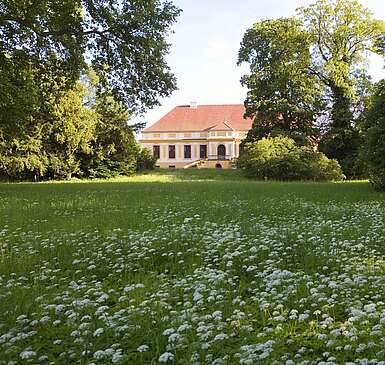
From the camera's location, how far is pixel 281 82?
44.4 meters

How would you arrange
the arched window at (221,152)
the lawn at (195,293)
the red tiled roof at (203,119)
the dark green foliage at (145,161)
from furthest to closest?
the red tiled roof at (203,119) → the arched window at (221,152) → the dark green foliage at (145,161) → the lawn at (195,293)

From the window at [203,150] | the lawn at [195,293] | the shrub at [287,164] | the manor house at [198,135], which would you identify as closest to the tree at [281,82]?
the shrub at [287,164]

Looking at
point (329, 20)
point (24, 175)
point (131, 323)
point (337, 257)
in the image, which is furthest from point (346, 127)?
point (131, 323)

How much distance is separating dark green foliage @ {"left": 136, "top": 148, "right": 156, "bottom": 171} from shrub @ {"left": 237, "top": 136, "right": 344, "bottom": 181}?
17.0 meters

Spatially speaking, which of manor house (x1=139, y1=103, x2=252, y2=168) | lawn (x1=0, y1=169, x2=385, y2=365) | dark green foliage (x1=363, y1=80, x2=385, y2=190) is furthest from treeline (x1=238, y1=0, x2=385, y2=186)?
lawn (x1=0, y1=169, x2=385, y2=365)

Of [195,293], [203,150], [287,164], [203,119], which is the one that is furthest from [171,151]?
[195,293]

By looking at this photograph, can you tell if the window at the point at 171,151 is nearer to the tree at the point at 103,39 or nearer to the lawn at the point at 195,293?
the tree at the point at 103,39

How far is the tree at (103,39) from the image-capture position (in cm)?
1897

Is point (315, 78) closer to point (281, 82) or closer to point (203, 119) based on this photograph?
point (281, 82)

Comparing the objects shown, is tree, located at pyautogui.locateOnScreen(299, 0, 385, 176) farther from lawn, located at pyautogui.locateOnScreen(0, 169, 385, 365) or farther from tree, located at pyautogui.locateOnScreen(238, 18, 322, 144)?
lawn, located at pyautogui.locateOnScreen(0, 169, 385, 365)

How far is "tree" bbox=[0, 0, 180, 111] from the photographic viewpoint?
18969 millimetres

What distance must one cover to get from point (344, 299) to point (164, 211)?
8277 millimetres

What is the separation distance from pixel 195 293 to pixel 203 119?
81.3 meters

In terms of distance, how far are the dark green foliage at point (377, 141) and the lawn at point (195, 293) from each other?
1174 centimetres
